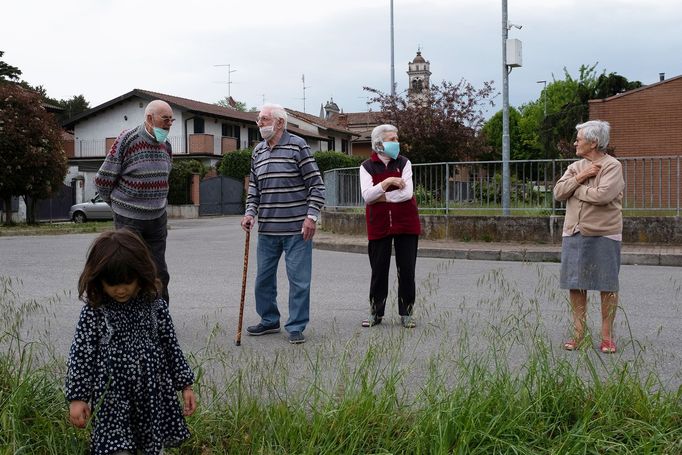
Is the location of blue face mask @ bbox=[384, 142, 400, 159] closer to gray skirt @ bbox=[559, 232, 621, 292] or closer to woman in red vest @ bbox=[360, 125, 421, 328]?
woman in red vest @ bbox=[360, 125, 421, 328]

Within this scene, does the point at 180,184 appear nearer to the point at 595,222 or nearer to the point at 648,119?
the point at 648,119

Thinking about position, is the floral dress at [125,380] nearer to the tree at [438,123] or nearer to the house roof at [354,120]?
the tree at [438,123]

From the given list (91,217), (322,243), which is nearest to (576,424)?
(322,243)

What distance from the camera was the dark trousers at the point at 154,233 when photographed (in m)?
5.70

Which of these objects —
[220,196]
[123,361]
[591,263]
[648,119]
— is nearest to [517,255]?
[591,263]

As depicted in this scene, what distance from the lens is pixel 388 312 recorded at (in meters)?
7.27

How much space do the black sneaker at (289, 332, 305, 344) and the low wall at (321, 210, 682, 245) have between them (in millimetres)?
9247

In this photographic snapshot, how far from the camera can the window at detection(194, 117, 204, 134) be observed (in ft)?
156

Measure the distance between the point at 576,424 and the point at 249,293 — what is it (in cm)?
639

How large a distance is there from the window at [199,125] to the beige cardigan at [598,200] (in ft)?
143

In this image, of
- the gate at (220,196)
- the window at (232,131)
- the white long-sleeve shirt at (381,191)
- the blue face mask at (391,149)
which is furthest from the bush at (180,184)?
the blue face mask at (391,149)

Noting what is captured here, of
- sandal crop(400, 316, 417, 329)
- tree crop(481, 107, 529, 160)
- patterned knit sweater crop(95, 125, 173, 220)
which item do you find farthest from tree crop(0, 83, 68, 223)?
tree crop(481, 107, 529, 160)

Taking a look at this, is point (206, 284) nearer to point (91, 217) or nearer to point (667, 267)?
point (667, 267)

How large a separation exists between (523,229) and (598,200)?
9.15m
